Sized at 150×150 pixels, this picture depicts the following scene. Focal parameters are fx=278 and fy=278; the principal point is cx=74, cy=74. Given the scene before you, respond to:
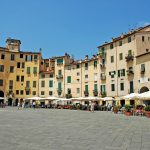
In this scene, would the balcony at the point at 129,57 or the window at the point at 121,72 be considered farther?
the window at the point at 121,72

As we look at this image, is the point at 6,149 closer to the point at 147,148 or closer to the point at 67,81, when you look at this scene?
the point at 147,148

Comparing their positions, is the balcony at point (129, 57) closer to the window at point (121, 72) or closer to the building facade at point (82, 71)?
the building facade at point (82, 71)

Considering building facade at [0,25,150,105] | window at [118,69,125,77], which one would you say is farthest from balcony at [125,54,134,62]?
window at [118,69,125,77]

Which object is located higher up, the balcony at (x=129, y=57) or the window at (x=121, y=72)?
the balcony at (x=129, y=57)

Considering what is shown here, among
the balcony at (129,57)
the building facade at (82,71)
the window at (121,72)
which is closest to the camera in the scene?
the building facade at (82,71)

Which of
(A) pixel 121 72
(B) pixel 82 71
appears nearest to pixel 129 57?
(A) pixel 121 72

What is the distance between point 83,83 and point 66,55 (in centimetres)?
1098

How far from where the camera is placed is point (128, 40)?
1957 inches

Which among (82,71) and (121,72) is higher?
(82,71)

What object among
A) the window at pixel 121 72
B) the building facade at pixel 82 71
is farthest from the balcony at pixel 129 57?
the window at pixel 121 72

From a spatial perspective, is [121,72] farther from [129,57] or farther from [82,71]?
[82,71]

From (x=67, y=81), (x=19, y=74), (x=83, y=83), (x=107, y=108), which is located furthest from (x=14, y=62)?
(x=107, y=108)

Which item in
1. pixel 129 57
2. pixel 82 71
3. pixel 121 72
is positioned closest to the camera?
pixel 129 57

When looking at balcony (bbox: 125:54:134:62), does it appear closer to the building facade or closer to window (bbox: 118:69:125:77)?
the building facade
